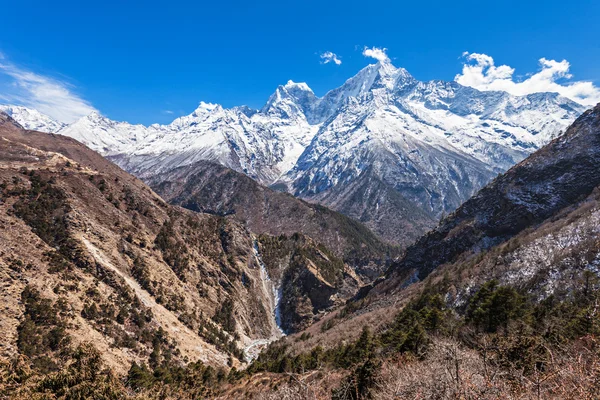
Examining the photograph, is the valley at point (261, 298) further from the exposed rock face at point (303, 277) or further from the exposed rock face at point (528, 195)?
the exposed rock face at point (303, 277)

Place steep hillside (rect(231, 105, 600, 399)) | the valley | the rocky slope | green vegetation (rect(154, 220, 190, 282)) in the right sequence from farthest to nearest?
green vegetation (rect(154, 220, 190, 282)) < the rocky slope < the valley < steep hillside (rect(231, 105, 600, 399))

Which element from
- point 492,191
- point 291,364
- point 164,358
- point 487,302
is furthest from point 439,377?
point 492,191

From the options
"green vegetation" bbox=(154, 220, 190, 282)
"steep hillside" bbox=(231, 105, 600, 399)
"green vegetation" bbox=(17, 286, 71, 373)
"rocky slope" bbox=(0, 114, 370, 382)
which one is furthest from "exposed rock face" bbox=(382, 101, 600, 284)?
"green vegetation" bbox=(17, 286, 71, 373)

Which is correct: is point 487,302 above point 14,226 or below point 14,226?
below

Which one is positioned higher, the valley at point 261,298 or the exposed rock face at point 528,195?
the exposed rock face at point 528,195

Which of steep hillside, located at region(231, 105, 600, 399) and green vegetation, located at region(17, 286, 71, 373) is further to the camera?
green vegetation, located at region(17, 286, 71, 373)

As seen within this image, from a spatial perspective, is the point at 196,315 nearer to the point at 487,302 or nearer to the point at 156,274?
the point at 156,274

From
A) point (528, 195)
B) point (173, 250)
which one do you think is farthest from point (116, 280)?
point (528, 195)

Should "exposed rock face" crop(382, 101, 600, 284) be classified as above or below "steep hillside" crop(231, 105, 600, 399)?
above

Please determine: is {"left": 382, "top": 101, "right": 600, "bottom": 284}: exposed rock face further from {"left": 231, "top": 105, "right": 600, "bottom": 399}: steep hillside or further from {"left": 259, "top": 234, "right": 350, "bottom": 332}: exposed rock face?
{"left": 259, "top": 234, "right": 350, "bottom": 332}: exposed rock face

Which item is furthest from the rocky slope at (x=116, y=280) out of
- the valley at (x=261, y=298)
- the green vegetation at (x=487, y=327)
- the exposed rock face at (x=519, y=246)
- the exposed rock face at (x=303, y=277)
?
the green vegetation at (x=487, y=327)

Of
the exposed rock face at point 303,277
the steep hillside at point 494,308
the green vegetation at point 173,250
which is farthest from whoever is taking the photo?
the exposed rock face at point 303,277
